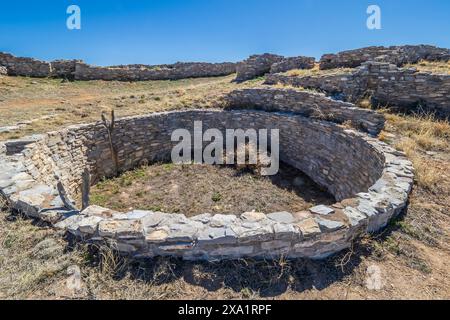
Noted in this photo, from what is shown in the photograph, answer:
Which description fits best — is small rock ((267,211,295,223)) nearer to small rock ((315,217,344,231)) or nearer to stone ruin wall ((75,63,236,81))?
small rock ((315,217,344,231))

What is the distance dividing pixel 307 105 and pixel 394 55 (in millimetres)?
6600

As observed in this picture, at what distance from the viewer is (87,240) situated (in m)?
3.49

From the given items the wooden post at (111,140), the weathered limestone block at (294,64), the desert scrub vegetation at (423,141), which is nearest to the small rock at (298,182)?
the desert scrub vegetation at (423,141)

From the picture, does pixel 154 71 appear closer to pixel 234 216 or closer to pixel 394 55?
pixel 394 55

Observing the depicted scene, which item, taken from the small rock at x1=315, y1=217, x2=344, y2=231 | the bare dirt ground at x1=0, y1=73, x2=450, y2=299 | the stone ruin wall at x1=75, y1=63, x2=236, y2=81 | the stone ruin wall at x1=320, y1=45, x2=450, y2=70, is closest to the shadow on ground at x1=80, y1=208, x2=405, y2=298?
the bare dirt ground at x1=0, y1=73, x2=450, y2=299

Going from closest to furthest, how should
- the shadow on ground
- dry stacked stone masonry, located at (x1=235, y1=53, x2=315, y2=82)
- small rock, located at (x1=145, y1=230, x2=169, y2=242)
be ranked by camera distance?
the shadow on ground
small rock, located at (x1=145, y1=230, x2=169, y2=242)
dry stacked stone masonry, located at (x1=235, y1=53, x2=315, y2=82)

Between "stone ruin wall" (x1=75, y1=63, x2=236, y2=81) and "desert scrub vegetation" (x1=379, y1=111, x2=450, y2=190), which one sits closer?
"desert scrub vegetation" (x1=379, y1=111, x2=450, y2=190)

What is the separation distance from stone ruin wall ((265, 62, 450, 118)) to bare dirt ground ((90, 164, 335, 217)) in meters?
3.60

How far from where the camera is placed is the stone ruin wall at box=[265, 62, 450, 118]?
27.0ft

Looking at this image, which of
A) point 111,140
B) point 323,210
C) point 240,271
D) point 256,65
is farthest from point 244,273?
point 256,65

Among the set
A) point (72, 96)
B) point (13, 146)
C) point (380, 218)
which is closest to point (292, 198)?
point (380, 218)

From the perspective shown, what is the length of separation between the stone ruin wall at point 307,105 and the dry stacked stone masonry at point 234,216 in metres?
0.41

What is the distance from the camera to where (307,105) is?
910 cm

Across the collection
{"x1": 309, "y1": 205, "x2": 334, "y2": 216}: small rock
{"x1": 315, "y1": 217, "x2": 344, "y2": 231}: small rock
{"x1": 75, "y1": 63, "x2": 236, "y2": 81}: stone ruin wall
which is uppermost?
{"x1": 75, "y1": 63, "x2": 236, "y2": 81}: stone ruin wall
